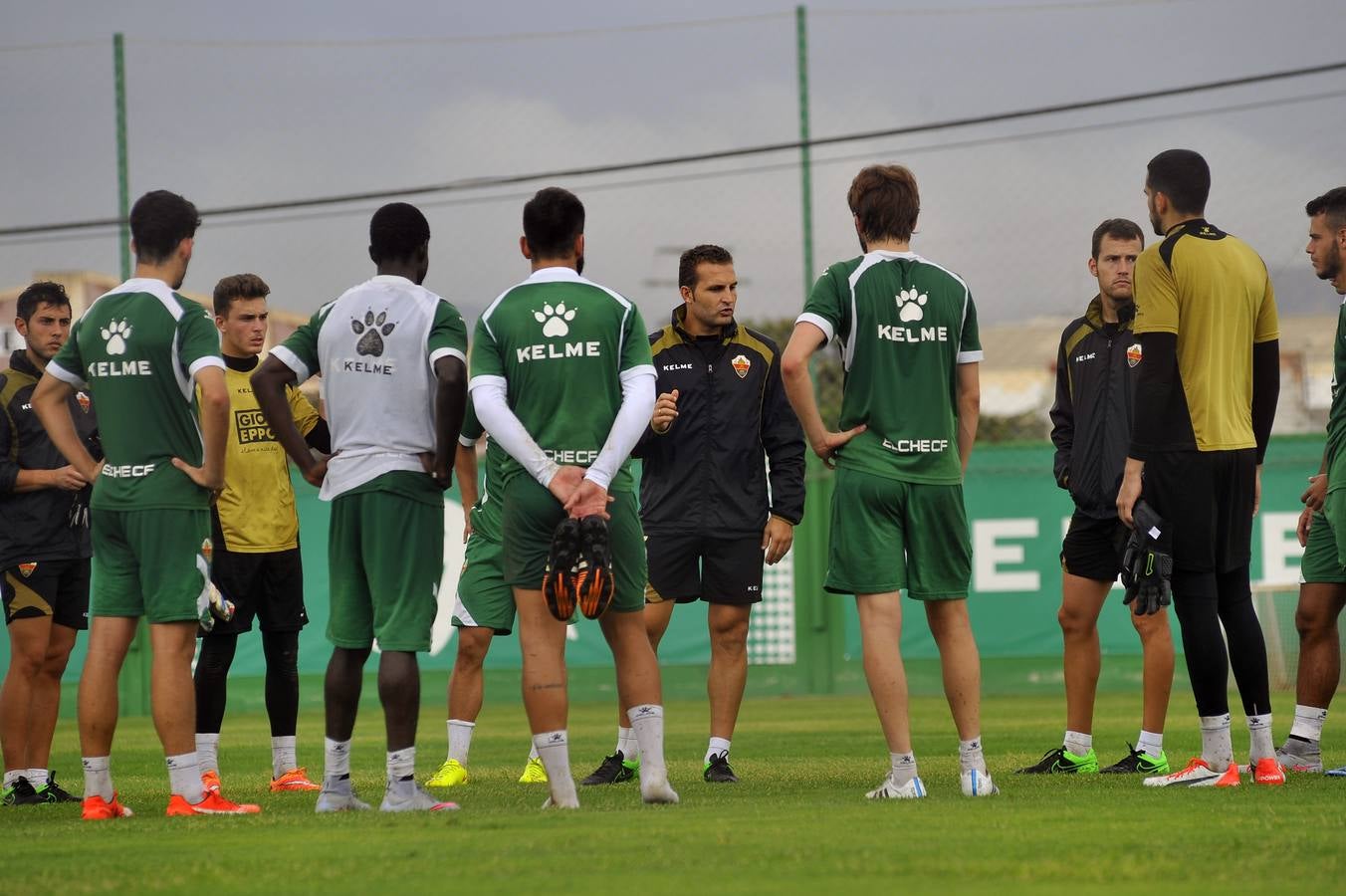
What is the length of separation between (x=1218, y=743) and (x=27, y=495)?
17.5 ft

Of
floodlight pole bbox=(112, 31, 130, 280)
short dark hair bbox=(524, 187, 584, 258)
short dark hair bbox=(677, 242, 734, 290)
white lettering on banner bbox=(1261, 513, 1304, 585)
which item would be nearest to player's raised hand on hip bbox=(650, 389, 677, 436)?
short dark hair bbox=(677, 242, 734, 290)

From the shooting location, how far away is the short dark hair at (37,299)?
27.1 feet

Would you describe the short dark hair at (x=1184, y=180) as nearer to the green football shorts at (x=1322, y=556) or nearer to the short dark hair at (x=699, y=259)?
the green football shorts at (x=1322, y=556)

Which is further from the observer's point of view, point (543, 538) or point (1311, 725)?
point (1311, 725)

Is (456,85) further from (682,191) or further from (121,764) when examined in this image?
(121,764)

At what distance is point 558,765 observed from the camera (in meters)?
6.50

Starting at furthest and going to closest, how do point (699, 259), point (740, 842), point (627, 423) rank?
point (699, 259) < point (627, 423) < point (740, 842)

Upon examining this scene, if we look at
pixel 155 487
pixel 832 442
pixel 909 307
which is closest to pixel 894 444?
pixel 832 442

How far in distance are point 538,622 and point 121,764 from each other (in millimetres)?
4856

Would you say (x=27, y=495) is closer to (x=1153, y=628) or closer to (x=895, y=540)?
(x=895, y=540)

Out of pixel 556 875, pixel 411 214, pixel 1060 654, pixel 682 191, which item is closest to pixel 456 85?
pixel 682 191

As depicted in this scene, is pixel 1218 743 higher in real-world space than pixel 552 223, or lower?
lower

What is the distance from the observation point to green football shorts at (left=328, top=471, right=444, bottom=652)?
6555 millimetres

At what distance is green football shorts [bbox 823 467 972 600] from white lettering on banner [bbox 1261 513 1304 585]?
32.1 ft
